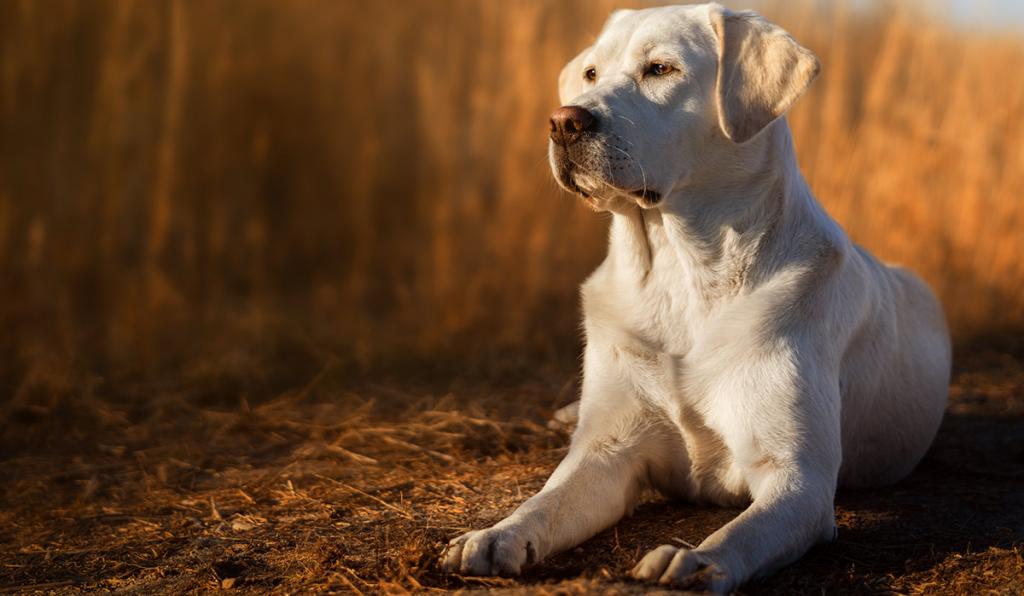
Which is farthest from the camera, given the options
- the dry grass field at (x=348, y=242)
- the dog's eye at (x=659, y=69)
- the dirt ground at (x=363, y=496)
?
the dry grass field at (x=348, y=242)

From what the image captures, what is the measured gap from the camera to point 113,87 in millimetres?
5168

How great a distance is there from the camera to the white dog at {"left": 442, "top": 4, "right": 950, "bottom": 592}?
2.51 m

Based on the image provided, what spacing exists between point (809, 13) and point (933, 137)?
1.01 m

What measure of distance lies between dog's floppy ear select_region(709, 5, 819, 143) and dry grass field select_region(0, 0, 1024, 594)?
1103 mm

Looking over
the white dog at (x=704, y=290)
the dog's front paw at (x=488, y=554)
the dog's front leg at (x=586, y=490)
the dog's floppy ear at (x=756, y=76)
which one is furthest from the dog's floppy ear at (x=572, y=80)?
the dog's front paw at (x=488, y=554)

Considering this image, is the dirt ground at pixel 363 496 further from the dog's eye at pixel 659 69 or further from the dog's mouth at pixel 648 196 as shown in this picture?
the dog's eye at pixel 659 69

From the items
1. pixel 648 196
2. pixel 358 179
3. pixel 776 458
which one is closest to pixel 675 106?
pixel 648 196

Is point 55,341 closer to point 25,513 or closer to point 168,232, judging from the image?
point 168,232

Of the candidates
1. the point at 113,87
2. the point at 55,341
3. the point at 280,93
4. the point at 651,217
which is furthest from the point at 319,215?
the point at 651,217

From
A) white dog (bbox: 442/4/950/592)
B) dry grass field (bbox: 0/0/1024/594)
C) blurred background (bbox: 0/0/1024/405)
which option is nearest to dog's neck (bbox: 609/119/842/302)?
white dog (bbox: 442/4/950/592)

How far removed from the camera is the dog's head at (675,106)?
2.54m

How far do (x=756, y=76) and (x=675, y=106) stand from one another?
20cm

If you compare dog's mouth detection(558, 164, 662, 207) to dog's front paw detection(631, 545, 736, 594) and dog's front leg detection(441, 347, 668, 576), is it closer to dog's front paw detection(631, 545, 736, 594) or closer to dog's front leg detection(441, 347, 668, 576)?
dog's front leg detection(441, 347, 668, 576)

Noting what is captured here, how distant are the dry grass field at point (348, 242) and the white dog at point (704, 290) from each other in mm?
434
